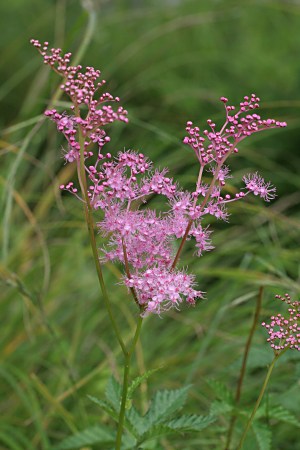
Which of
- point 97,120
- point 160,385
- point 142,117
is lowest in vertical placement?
point 160,385

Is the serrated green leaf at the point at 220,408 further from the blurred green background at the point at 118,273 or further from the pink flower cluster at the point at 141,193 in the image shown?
the pink flower cluster at the point at 141,193

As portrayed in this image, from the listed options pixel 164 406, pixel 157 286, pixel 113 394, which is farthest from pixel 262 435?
pixel 157 286

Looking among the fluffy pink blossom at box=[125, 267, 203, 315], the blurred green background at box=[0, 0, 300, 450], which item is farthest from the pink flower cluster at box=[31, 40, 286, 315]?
the blurred green background at box=[0, 0, 300, 450]

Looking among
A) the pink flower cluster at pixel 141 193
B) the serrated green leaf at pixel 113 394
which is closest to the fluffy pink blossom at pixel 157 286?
the pink flower cluster at pixel 141 193

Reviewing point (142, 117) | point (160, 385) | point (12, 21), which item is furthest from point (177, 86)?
point (160, 385)

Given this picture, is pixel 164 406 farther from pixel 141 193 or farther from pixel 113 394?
pixel 141 193

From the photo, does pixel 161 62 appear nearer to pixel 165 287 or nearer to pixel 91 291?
pixel 91 291

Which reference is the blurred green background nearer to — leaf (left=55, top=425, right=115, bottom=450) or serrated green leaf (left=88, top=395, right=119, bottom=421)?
leaf (left=55, top=425, right=115, bottom=450)

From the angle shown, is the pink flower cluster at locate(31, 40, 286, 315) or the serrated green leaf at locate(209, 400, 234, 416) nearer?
the pink flower cluster at locate(31, 40, 286, 315)
